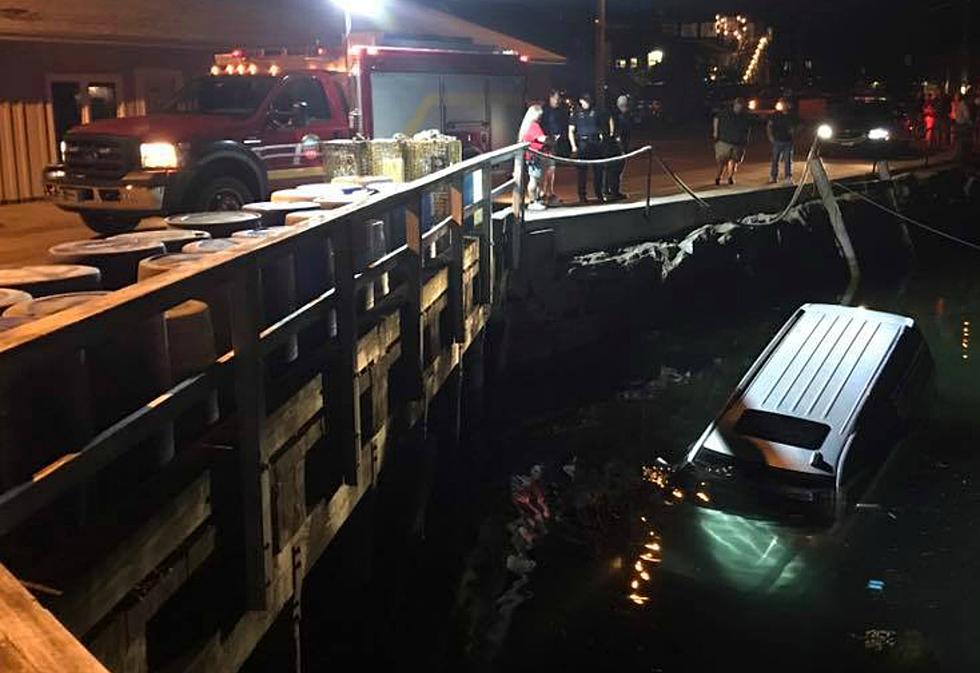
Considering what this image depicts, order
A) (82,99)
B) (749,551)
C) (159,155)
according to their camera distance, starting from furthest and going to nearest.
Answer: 1. (82,99)
2. (159,155)
3. (749,551)

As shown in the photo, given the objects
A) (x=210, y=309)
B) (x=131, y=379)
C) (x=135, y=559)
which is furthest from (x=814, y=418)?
(x=135, y=559)

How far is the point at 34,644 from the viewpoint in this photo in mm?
1942

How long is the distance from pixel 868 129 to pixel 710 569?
21205 mm

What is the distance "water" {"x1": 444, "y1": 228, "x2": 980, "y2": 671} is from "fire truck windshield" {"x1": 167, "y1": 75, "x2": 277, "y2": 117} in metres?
4.83

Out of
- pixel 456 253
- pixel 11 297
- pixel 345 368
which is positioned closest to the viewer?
pixel 11 297

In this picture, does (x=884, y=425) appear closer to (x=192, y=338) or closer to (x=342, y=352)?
(x=342, y=352)

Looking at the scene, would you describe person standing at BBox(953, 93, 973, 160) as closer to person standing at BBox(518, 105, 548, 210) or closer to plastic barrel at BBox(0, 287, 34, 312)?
person standing at BBox(518, 105, 548, 210)

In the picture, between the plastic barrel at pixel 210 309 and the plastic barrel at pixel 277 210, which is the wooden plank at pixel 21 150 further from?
the plastic barrel at pixel 210 309

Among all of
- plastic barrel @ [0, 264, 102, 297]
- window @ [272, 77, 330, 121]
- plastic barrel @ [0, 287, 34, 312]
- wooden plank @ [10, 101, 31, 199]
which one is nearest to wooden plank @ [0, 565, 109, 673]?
plastic barrel @ [0, 287, 34, 312]

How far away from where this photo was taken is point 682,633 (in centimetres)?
736

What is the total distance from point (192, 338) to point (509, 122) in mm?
14983

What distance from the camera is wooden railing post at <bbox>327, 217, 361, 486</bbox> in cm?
593

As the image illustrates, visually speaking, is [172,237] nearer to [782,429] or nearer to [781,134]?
[782,429]

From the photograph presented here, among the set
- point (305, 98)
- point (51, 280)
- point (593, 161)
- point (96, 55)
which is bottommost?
point (51, 280)
